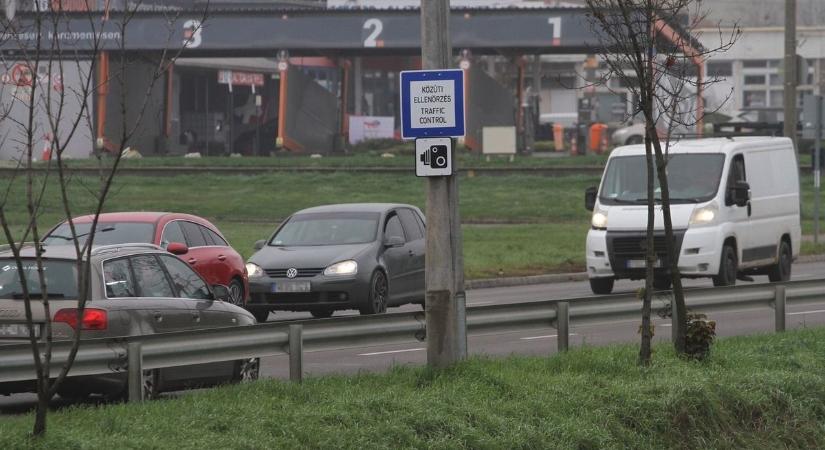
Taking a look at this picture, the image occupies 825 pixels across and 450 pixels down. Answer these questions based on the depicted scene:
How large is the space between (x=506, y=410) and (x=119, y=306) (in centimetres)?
312

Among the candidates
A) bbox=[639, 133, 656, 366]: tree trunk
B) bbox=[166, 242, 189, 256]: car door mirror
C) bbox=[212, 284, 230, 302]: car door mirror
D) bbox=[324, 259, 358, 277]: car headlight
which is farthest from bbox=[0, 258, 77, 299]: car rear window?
bbox=[324, 259, 358, 277]: car headlight

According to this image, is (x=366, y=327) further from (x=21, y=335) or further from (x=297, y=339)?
(x=21, y=335)

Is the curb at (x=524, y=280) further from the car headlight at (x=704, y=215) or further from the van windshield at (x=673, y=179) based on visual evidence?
the car headlight at (x=704, y=215)

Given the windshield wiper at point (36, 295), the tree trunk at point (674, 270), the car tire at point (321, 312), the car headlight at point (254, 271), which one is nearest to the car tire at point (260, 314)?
the car headlight at point (254, 271)

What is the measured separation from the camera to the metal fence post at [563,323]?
1401cm

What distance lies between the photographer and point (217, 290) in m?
13.3

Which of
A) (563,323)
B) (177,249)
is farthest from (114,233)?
(563,323)

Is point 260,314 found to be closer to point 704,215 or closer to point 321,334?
point 704,215

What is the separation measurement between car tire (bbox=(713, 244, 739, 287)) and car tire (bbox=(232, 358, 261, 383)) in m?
11.3

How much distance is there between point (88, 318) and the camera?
11336 mm

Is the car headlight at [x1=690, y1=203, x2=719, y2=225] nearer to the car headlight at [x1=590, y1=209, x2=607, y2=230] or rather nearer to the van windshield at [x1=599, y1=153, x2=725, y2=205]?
the van windshield at [x1=599, y1=153, x2=725, y2=205]

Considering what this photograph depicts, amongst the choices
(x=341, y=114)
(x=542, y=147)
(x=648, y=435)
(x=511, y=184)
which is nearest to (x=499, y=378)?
(x=648, y=435)

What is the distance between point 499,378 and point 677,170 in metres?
12.5

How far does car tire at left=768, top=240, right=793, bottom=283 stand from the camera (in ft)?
81.0
